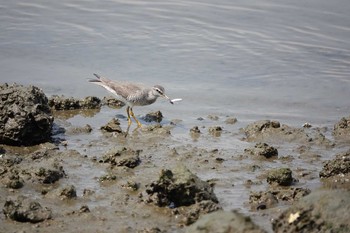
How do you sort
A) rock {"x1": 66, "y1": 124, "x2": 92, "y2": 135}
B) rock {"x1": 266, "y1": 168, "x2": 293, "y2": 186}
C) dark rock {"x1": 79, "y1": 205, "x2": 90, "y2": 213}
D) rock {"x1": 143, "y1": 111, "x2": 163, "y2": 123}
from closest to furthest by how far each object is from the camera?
1. dark rock {"x1": 79, "y1": 205, "x2": 90, "y2": 213}
2. rock {"x1": 266, "y1": 168, "x2": 293, "y2": 186}
3. rock {"x1": 66, "y1": 124, "x2": 92, "y2": 135}
4. rock {"x1": 143, "y1": 111, "x2": 163, "y2": 123}

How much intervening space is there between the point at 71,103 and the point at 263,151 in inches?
150

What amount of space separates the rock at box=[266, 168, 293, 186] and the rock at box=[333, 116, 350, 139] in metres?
2.67

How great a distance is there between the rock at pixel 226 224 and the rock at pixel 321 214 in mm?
775

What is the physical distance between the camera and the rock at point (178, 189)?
745 cm

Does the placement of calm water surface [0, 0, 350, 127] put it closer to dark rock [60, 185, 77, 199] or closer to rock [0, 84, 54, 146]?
rock [0, 84, 54, 146]

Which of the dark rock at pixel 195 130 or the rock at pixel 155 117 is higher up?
the dark rock at pixel 195 130

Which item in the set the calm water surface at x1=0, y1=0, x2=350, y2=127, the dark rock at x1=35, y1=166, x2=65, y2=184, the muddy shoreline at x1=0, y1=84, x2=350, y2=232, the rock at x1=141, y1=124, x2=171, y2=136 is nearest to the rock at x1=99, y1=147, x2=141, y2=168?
the muddy shoreline at x1=0, y1=84, x2=350, y2=232

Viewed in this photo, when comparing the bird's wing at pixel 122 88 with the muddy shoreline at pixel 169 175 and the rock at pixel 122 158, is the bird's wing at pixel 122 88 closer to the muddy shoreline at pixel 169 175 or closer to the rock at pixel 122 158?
the muddy shoreline at pixel 169 175

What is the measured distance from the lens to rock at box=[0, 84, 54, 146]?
31.3 ft

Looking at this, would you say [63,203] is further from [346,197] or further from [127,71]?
[127,71]

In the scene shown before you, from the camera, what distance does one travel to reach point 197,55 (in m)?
15.5

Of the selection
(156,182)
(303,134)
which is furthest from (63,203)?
(303,134)

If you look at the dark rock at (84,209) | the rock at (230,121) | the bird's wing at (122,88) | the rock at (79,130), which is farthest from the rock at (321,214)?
the bird's wing at (122,88)

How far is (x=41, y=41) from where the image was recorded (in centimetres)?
1574
